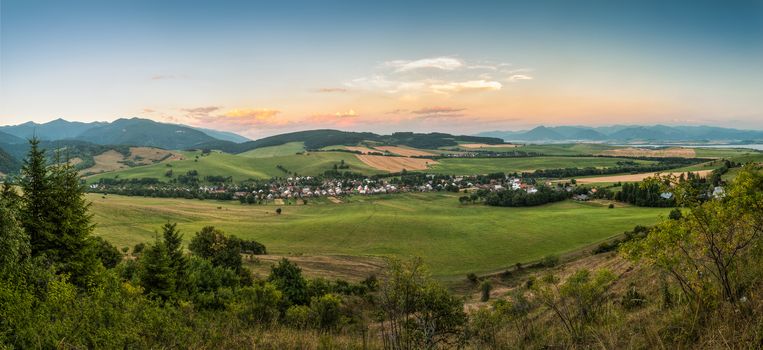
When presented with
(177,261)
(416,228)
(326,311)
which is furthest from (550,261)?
(177,261)

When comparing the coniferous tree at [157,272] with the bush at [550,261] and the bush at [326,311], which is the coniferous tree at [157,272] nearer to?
the bush at [326,311]

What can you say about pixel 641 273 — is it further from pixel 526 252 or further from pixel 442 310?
pixel 526 252

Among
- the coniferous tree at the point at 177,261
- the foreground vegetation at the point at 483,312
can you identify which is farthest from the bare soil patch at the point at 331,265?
the foreground vegetation at the point at 483,312

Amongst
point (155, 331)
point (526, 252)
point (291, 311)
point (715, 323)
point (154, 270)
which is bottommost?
point (526, 252)

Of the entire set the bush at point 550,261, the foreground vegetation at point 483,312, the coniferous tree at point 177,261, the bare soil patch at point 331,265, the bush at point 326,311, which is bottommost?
the bare soil patch at point 331,265

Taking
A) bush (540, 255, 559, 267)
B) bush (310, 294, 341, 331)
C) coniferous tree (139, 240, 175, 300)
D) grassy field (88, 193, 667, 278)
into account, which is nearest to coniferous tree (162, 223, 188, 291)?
coniferous tree (139, 240, 175, 300)

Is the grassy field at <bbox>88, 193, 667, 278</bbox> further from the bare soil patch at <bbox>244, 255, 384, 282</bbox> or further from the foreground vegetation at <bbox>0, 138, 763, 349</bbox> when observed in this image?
the foreground vegetation at <bbox>0, 138, 763, 349</bbox>

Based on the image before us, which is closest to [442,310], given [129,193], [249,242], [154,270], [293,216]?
[154,270]

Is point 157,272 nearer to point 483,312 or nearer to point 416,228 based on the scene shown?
point 483,312
